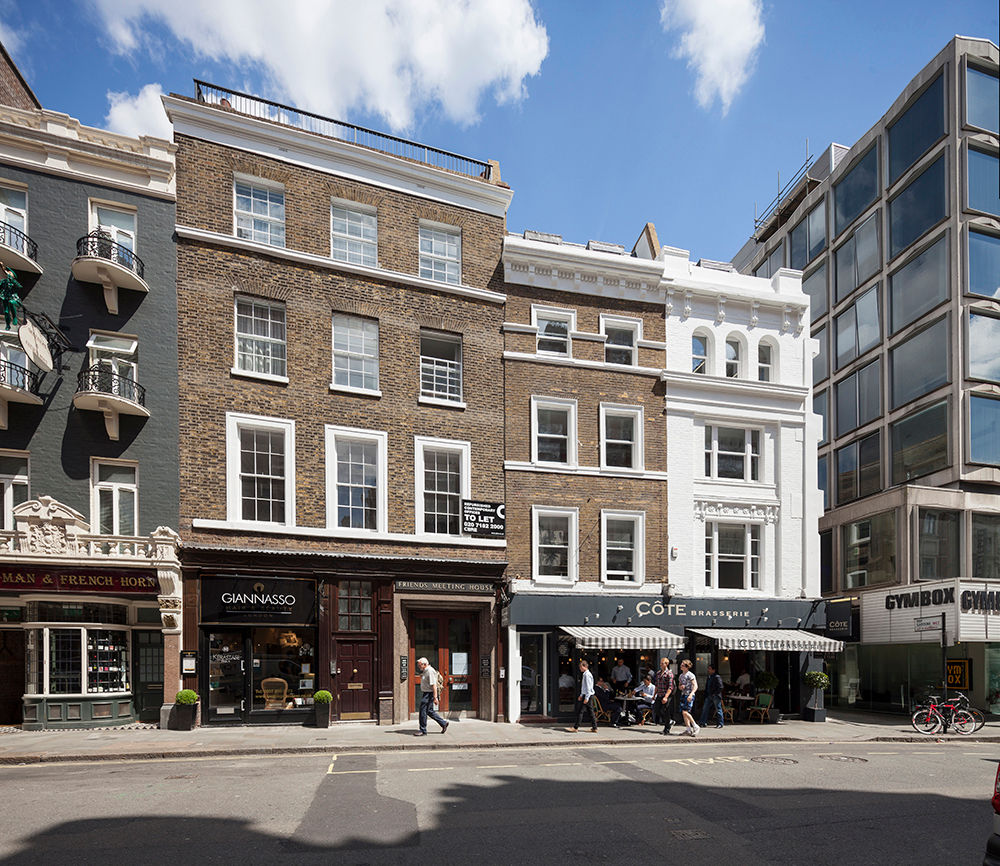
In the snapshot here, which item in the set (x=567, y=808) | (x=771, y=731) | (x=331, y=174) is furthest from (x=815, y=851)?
(x=331, y=174)

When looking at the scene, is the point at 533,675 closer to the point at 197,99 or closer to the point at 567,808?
the point at 567,808

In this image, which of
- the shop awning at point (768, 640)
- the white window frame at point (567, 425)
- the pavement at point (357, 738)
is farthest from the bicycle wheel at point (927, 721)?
the white window frame at point (567, 425)

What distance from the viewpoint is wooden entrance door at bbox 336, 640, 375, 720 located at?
720 inches

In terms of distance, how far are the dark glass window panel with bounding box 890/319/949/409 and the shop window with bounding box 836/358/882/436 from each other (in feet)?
3.08

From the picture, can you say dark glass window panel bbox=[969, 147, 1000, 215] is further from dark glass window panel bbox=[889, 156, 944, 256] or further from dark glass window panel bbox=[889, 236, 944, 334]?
dark glass window panel bbox=[889, 236, 944, 334]

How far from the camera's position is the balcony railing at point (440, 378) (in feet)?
68.0

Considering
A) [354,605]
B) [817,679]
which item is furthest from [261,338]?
[817,679]

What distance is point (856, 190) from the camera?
3412 cm

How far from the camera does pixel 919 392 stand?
2922cm

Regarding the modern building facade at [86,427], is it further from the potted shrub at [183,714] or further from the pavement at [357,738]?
the pavement at [357,738]

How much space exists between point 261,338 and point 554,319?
8.61 meters

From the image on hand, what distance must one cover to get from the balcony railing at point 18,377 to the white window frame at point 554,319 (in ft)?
42.8

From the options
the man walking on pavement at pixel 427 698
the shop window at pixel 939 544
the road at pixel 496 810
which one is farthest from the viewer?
the shop window at pixel 939 544

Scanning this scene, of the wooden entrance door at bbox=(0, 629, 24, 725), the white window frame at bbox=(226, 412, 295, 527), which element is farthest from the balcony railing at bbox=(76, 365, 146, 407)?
the wooden entrance door at bbox=(0, 629, 24, 725)
